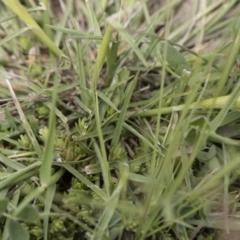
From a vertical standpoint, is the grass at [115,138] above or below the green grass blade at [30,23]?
below

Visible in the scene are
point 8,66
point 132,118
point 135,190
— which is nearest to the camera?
point 135,190

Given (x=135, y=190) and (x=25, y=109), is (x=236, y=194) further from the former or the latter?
(x=25, y=109)

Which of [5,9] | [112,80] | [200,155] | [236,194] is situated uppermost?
[5,9]

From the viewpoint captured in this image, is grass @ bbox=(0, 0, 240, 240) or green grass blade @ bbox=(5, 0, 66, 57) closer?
grass @ bbox=(0, 0, 240, 240)

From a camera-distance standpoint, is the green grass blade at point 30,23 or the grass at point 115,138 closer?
the grass at point 115,138

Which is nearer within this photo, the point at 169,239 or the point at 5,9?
the point at 169,239

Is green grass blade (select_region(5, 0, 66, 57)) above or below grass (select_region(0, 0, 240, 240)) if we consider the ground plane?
above

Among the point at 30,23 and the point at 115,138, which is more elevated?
the point at 30,23

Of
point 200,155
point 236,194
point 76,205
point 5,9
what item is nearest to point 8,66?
point 5,9
